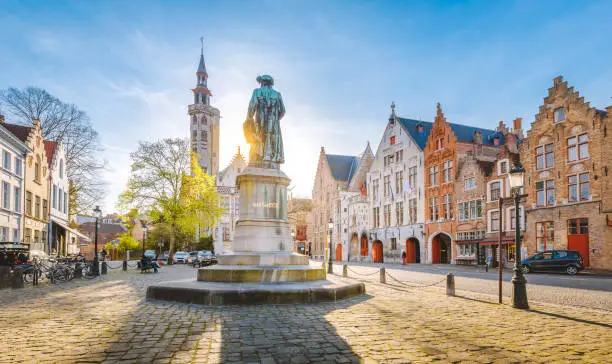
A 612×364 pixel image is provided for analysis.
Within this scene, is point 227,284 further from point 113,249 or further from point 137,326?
point 113,249

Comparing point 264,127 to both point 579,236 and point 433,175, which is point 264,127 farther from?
point 433,175

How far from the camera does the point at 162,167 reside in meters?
38.7

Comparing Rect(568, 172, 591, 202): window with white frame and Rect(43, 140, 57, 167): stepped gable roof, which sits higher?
Rect(43, 140, 57, 167): stepped gable roof

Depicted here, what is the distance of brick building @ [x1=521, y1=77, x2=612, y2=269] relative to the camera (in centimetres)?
2533

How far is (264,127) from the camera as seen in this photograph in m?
13.0

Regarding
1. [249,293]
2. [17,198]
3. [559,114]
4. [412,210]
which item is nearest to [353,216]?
[412,210]

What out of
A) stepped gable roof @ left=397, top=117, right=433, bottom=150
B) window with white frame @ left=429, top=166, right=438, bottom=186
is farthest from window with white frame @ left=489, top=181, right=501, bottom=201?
stepped gable roof @ left=397, top=117, right=433, bottom=150

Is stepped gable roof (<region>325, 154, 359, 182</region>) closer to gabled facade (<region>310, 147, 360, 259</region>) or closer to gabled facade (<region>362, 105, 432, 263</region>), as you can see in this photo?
gabled facade (<region>310, 147, 360, 259</region>)

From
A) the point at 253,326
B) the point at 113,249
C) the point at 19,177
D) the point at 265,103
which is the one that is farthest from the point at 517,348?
the point at 113,249

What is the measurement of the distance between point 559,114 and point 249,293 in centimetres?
2742

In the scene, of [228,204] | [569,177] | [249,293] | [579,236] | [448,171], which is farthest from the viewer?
[228,204]

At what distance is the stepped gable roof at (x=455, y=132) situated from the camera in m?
40.7

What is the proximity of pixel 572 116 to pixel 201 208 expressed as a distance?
29.3 metres

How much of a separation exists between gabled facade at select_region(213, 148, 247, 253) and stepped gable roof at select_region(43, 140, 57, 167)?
3167 centimetres
